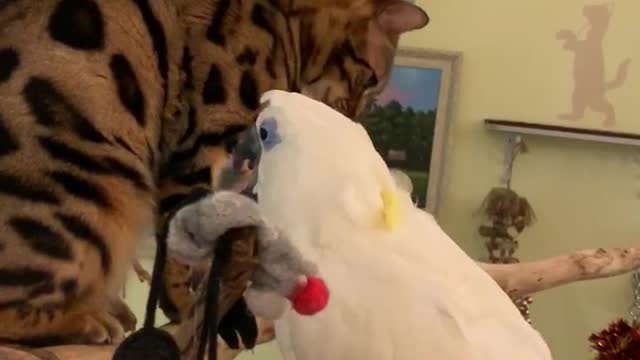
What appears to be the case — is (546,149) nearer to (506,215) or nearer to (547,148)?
(547,148)

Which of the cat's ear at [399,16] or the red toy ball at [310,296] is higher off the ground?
the cat's ear at [399,16]

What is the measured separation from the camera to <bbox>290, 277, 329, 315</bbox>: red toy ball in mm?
421

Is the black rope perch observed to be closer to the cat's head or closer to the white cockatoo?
the white cockatoo

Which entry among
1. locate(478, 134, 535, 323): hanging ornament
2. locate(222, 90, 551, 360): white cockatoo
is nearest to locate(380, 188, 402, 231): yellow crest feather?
locate(222, 90, 551, 360): white cockatoo

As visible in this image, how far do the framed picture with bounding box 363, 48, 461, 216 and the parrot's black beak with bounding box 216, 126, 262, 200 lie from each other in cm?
95

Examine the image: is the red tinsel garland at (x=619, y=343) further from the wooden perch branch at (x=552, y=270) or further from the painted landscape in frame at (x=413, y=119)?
the painted landscape in frame at (x=413, y=119)

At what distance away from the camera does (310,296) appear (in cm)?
42

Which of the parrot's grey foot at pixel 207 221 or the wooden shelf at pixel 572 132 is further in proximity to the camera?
the wooden shelf at pixel 572 132

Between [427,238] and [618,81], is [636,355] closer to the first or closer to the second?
[427,238]

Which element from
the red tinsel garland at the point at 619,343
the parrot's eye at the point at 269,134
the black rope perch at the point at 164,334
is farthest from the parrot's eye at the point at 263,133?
the red tinsel garland at the point at 619,343

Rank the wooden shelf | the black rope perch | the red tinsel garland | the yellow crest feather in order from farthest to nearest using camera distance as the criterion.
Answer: the wooden shelf, the red tinsel garland, the yellow crest feather, the black rope perch

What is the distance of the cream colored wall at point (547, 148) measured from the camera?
176 cm

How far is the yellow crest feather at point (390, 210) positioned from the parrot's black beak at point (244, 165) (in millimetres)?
74

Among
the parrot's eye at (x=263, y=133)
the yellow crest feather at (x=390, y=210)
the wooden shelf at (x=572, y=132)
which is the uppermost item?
the parrot's eye at (x=263, y=133)
